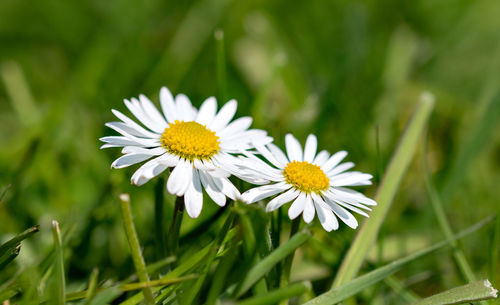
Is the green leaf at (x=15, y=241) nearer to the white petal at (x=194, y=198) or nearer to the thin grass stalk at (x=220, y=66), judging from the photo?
the white petal at (x=194, y=198)

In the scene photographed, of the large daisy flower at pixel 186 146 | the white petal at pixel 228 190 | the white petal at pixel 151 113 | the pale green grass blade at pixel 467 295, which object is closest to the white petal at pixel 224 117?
the large daisy flower at pixel 186 146

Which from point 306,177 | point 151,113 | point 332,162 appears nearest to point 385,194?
point 332,162

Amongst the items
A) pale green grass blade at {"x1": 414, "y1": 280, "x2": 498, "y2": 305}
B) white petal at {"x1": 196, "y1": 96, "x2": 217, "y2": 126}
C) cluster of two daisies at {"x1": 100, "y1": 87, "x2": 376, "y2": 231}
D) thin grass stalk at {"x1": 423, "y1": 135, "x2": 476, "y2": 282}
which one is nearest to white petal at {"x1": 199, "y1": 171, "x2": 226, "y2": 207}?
cluster of two daisies at {"x1": 100, "y1": 87, "x2": 376, "y2": 231}

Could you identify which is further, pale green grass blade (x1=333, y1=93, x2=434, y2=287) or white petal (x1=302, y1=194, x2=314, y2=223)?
pale green grass blade (x1=333, y1=93, x2=434, y2=287)

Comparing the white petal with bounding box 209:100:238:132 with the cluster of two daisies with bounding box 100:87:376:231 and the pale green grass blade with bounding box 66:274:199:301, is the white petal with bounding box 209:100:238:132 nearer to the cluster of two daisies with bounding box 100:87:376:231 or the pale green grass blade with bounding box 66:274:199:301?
the cluster of two daisies with bounding box 100:87:376:231

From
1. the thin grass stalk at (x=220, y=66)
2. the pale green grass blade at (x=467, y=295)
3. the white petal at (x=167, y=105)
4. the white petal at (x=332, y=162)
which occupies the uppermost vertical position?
the thin grass stalk at (x=220, y=66)

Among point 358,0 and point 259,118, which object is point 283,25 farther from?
point 259,118

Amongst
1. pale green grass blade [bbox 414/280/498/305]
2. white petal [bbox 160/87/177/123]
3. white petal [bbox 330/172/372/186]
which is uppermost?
white petal [bbox 160/87/177/123]
